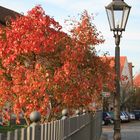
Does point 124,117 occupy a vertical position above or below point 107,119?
above

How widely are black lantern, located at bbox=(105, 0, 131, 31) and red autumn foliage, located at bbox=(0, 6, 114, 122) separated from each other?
3.23 ft

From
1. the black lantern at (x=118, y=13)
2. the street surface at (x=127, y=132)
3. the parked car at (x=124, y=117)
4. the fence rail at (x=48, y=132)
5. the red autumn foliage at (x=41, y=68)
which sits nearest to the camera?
the fence rail at (x=48, y=132)

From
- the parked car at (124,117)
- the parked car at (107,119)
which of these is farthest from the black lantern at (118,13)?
the parked car at (124,117)

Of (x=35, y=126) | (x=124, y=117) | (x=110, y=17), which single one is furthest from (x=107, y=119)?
(x=35, y=126)

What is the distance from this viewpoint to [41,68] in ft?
36.7

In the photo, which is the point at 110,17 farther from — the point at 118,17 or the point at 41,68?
the point at 41,68

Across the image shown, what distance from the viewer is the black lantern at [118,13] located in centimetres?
1174

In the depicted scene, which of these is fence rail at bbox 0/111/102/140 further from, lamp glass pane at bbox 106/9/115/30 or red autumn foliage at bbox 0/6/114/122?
lamp glass pane at bbox 106/9/115/30

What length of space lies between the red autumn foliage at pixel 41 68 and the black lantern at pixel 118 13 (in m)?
0.99

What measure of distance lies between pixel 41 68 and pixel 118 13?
217cm

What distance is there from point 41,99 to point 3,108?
1.58m

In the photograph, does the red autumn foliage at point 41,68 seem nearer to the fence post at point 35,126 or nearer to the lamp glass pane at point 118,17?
the lamp glass pane at point 118,17

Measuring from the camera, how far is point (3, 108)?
12.3m

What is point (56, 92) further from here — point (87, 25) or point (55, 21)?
point (87, 25)
